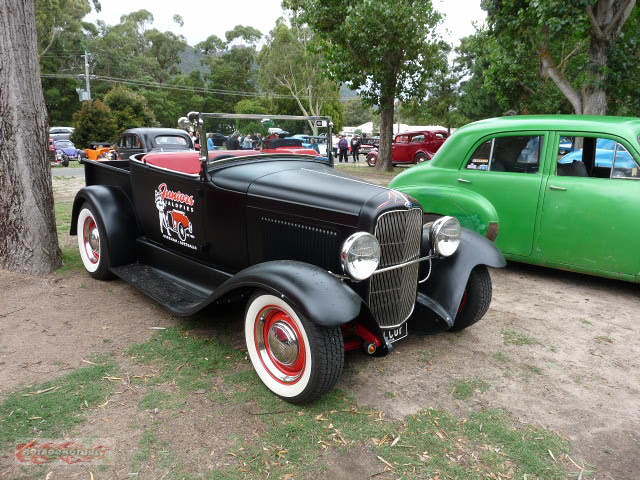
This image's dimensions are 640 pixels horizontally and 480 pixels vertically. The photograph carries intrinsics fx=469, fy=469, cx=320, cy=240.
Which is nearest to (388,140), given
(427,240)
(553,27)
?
(553,27)

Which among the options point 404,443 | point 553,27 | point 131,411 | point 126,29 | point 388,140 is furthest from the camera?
point 126,29

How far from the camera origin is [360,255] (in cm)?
267

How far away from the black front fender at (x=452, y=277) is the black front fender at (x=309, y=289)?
95cm

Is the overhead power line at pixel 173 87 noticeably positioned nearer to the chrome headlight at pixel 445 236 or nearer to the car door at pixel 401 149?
the car door at pixel 401 149

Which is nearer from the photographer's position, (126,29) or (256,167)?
(256,167)

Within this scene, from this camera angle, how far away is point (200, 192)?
3.64 metres

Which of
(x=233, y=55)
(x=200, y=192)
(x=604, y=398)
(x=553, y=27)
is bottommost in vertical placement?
(x=604, y=398)

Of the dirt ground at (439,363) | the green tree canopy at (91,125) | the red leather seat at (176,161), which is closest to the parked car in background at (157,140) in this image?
the dirt ground at (439,363)

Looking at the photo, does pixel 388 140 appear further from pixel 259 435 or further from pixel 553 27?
pixel 259 435

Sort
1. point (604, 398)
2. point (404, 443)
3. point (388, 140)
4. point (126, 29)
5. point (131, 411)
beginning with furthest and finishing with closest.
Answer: point (126, 29)
point (388, 140)
point (604, 398)
point (131, 411)
point (404, 443)

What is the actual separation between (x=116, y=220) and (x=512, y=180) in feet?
13.3

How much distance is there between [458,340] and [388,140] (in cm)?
1582

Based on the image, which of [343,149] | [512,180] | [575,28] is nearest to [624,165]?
[512,180]

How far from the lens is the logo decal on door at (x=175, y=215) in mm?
3850
